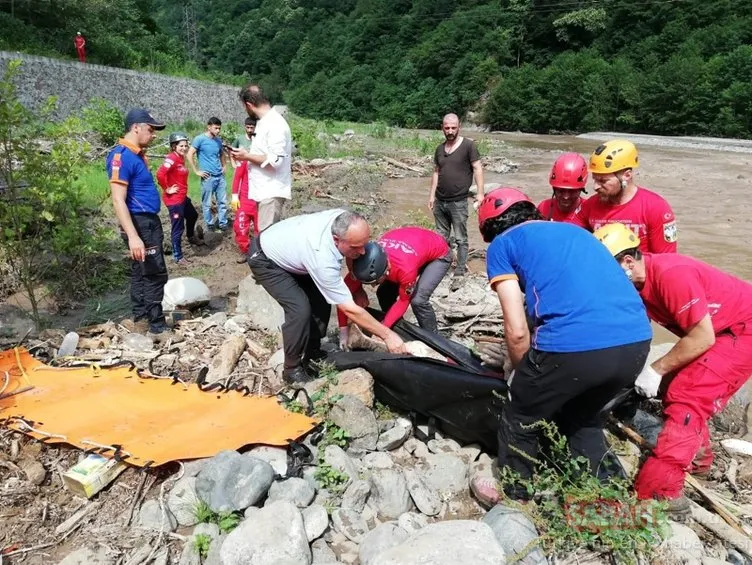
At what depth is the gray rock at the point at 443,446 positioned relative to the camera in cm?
325

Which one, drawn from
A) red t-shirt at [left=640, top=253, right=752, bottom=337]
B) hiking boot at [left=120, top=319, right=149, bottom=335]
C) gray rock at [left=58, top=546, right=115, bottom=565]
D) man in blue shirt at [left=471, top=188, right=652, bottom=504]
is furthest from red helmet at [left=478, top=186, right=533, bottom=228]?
hiking boot at [left=120, top=319, right=149, bottom=335]

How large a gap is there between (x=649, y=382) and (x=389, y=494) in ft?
4.63

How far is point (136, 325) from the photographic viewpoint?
4.62 meters

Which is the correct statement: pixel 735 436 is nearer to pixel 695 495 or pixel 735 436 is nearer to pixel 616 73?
pixel 695 495

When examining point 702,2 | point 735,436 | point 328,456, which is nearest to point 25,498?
point 328,456

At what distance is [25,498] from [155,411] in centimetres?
77

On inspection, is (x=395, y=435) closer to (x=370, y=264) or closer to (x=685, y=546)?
(x=370, y=264)

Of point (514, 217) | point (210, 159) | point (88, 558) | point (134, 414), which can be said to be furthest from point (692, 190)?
point (88, 558)

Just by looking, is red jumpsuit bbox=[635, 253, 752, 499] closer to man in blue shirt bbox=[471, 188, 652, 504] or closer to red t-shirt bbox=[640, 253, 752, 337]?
red t-shirt bbox=[640, 253, 752, 337]

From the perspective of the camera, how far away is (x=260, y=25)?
92.3 m

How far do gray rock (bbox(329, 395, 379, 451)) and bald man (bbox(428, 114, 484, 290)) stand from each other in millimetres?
3036

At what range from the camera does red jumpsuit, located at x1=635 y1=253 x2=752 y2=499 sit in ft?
8.72

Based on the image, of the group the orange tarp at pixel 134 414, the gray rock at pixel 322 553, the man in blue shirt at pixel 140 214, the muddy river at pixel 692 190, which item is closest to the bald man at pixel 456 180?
the muddy river at pixel 692 190

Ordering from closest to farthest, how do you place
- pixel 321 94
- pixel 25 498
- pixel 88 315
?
pixel 25 498, pixel 88 315, pixel 321 94
